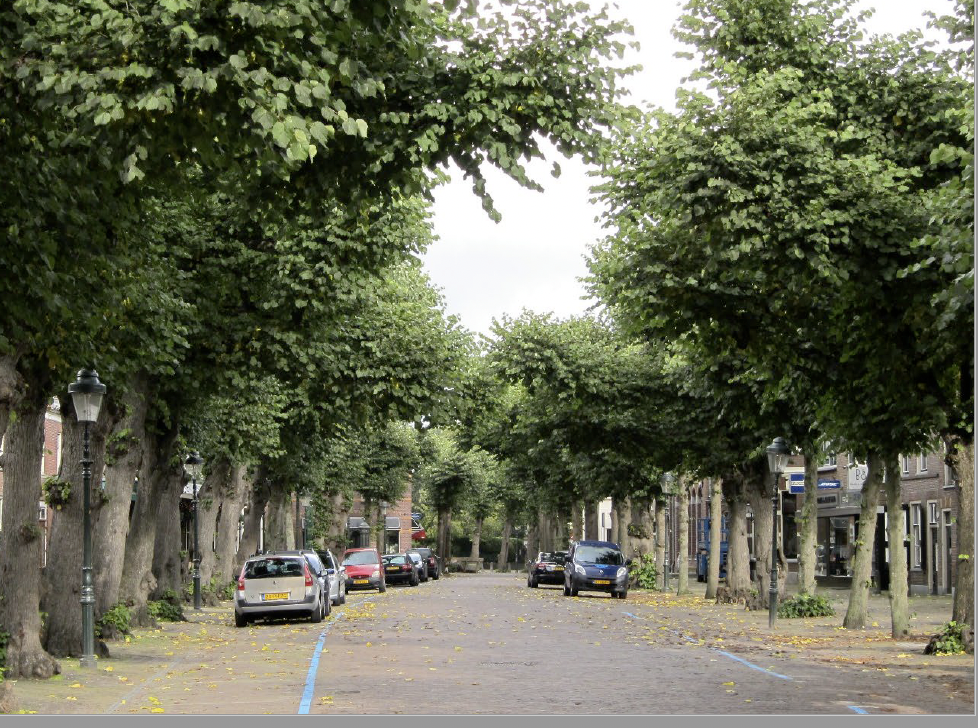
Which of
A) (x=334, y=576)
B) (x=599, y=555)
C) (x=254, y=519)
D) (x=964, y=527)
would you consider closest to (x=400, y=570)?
(x=254, y=519)

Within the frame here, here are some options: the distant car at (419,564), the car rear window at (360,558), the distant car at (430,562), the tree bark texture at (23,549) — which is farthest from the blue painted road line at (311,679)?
the distant car at (430,562)

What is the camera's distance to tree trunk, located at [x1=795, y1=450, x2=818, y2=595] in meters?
31.6

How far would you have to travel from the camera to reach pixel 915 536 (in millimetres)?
53688

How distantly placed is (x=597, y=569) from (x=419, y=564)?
2672 cm

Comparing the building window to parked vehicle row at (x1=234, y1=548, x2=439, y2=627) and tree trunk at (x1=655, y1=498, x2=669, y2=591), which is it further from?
parked vehicle row at (x1=234, y1=548, x2=439, y2=627)

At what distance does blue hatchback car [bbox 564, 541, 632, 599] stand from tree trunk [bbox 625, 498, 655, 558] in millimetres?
3902

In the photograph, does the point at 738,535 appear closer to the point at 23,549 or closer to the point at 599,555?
the point at 599,555

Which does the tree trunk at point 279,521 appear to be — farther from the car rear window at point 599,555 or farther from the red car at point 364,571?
the car rear window at point 599,555

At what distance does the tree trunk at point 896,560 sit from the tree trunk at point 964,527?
2747mm

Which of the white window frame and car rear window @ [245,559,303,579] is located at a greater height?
the white window frame

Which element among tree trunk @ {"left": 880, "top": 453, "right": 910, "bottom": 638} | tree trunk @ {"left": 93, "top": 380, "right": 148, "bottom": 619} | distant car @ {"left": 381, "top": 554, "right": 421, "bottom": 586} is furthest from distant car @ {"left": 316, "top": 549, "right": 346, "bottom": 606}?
distant car @ {"left": 381, "top": 554, "right": 421, "bottom": 586}

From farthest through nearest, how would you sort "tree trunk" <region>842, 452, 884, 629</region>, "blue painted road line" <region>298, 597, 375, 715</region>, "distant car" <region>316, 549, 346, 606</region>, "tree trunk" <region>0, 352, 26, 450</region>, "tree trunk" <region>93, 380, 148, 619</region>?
"distant car" <region>316, 549, 346, 606</region>, "tree trunk" <region>842, 452, 884, 629</region>, "tree trunk" <region>93, 380, 148, 619</region>, "tree trunk" <region>0, 352, 26, 450</region>, "blue painted road line" <region>298, 597, 375, 715</region>

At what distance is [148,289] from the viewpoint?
57.9ft

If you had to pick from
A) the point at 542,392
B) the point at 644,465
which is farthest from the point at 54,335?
the point at 644,465
